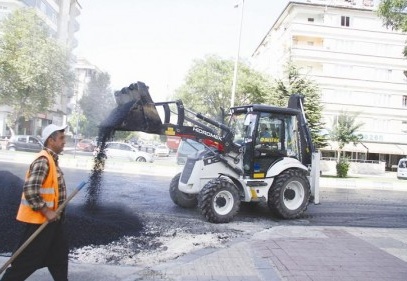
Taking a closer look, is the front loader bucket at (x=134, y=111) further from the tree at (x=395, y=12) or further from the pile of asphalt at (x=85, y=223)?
the tree at (x=395, y=12)

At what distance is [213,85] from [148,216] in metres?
28.5

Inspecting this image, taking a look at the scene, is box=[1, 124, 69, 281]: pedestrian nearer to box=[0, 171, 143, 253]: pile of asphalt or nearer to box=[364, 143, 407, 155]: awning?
box=[0, 171, 143, 253]: pile of asphalt

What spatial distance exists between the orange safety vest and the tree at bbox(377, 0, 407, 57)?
42.4 feet

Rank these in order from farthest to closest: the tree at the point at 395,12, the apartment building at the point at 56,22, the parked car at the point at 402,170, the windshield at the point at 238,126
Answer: the apartment building at the point at 56,22, the parked car at the point at 402,170, the tree at the point at 395,12, the windshield at the point at 238,126

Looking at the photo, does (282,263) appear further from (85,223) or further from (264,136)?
(264,136)

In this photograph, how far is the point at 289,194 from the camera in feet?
30.7

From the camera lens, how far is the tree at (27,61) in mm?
28328

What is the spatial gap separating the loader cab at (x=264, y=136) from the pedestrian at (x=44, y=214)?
5653 millimetres

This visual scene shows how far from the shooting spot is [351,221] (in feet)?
31.5

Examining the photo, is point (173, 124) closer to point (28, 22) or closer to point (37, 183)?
point (37, 183)

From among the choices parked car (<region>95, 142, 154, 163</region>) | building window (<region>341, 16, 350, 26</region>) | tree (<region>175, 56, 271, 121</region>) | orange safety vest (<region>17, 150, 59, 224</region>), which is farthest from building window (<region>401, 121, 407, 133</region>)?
orange safety vest (<region>17, 150, 59, 224</region>)

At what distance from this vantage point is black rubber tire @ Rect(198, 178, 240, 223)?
26.8ft

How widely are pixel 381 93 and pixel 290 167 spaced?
37.1m

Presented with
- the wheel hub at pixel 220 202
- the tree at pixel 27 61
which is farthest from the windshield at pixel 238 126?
→ the tree at pixel 27 61
